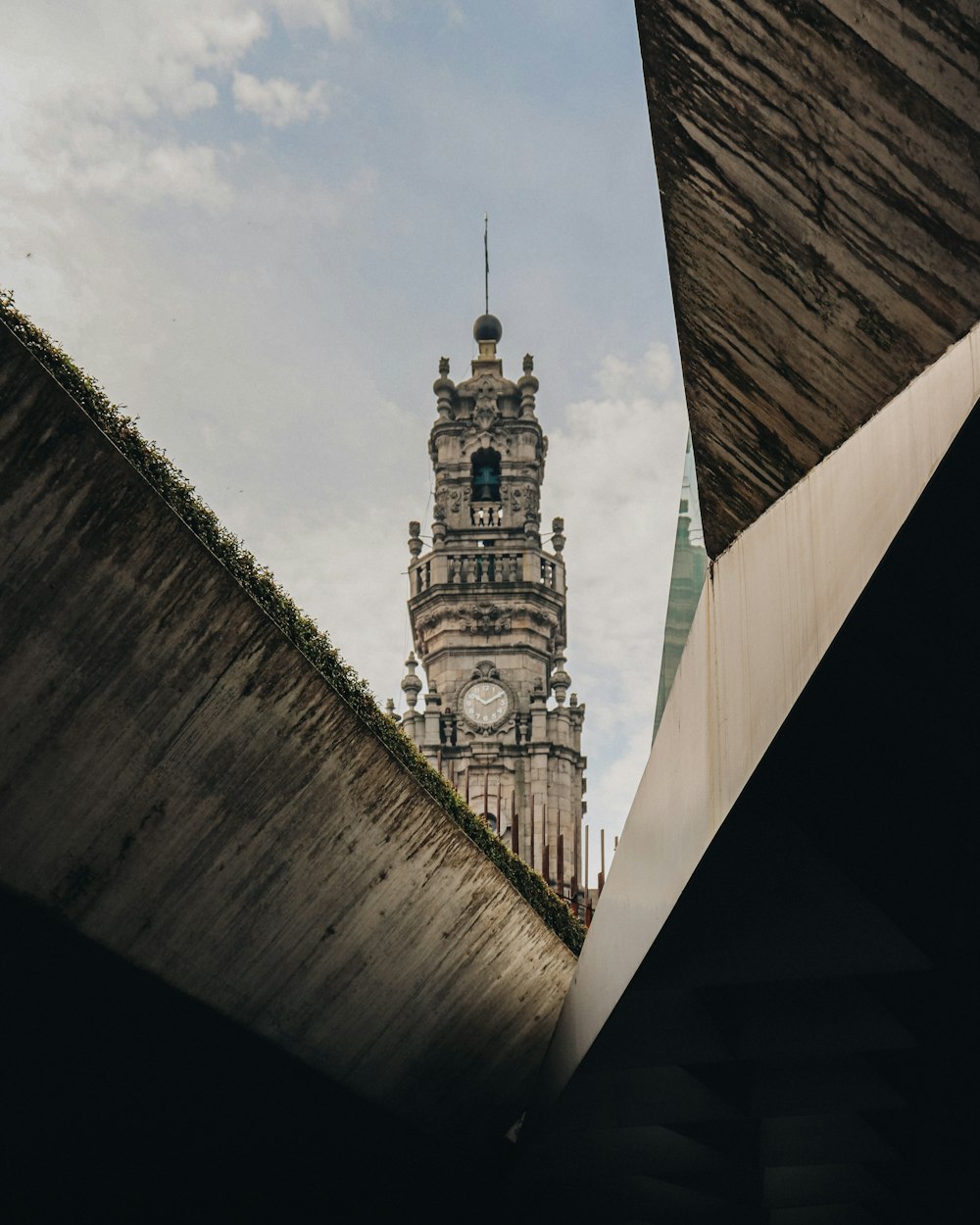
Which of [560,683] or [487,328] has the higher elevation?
[487,328]

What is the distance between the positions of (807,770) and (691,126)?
337 centimetres

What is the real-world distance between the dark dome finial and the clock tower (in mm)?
3537

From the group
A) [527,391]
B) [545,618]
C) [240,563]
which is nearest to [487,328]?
[527,391]

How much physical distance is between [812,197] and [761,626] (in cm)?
209

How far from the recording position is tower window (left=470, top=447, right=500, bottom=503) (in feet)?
217

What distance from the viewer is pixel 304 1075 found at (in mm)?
14383

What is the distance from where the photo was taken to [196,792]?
10484mm

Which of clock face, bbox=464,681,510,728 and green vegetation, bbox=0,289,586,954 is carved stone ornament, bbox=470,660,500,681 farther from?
green vegetation, bbox=0,289,586,954

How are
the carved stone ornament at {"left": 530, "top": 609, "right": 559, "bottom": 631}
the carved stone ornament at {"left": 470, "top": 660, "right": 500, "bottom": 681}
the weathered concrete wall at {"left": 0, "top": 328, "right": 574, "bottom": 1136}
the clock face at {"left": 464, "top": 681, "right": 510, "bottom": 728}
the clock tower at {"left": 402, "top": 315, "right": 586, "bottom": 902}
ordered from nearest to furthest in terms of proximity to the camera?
the weathered concrete wall at {"left": 0, "top": 328, "right": 574, "bottom": 1136} < the clock tower at {"left": 402, "top": 315, "right": 586, "bottom": 902} < the clock face at {"left": 464, "top": 681, "right": 510, "bottom": 728} < the carved stone ornament at {"left": 470, "top": 660, "right": 500, "bottom": 681} < the carved stone ornament at {"left": 530, "top": 609, "right": 559, "bottom": 631}

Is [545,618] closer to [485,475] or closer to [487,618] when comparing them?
[487,618]

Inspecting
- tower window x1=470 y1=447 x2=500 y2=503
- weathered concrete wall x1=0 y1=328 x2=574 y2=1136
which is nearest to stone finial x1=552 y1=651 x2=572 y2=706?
tower window x1=470 y1=447 x2=500 y2=503

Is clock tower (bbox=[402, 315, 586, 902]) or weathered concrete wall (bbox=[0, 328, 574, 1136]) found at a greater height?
clock tower (bbox=[402, 315, 586, 902])

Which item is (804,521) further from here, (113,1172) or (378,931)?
(113,1172)

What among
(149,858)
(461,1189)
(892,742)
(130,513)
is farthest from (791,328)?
(461,1189)
